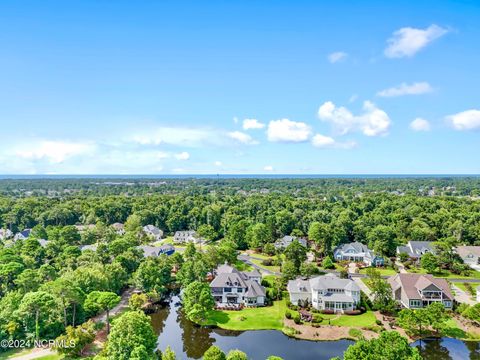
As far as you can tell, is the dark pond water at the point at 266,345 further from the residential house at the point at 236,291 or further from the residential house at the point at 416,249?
the residential house at the point at 416,249

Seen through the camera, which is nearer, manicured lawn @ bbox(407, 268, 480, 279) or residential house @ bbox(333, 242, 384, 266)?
manicured lawn @ bbox(407, 268, 480, 279)

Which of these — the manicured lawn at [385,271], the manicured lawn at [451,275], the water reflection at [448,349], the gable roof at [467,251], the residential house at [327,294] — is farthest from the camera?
the gable roof at [467,251]

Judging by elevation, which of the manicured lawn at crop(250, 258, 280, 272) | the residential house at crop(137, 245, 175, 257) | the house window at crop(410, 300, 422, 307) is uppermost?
the residential house at crop(137, 245, 175, 257)

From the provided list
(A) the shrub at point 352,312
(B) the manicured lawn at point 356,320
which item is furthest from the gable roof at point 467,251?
(A) the shrub at point 352,312

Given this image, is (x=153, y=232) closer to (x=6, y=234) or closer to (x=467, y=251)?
(x=6, y=234)

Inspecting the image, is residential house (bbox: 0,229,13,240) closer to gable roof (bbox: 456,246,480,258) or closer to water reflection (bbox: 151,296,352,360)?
water reflection (bbox: 151,296,352,360)

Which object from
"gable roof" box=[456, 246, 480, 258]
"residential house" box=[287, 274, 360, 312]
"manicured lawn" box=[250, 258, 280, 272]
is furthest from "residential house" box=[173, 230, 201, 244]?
"gable roof" box=[456, 246, 480, 258]
